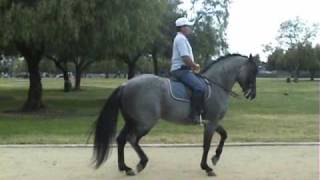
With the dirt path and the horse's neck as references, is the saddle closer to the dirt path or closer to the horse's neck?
the horse's neck

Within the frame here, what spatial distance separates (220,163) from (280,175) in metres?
1.49

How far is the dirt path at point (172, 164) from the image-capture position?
924cm

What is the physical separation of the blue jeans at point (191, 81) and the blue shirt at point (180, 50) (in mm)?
136

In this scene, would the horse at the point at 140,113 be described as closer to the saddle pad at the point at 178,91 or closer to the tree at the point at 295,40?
the saddle pad at the point at 178,91

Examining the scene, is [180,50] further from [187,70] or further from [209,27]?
[209,27]

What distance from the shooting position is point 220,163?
10.5 m

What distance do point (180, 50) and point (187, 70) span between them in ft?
1.10

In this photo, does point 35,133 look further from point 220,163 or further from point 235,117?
point 235,117

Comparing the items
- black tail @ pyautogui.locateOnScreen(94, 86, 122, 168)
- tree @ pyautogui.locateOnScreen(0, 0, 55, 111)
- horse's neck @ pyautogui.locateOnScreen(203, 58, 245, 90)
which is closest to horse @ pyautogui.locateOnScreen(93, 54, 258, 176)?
black tail @ pyautogui.locateOnScreen(94, 86, 122, 168)

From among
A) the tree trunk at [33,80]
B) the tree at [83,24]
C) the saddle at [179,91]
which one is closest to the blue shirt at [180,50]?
the saddle at [179,91]

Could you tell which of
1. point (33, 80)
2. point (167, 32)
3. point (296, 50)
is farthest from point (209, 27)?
point (296, 50)

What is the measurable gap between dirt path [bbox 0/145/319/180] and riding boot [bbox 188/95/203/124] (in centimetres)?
85

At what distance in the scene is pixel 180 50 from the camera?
952 cm

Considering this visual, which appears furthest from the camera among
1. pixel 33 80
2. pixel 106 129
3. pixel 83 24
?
pixel 33 80
